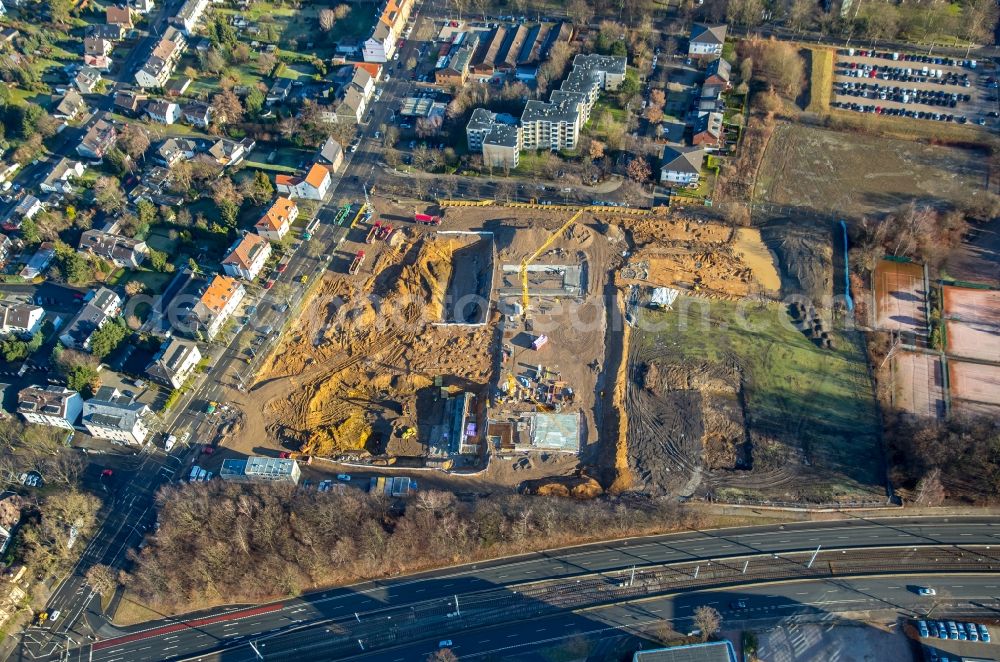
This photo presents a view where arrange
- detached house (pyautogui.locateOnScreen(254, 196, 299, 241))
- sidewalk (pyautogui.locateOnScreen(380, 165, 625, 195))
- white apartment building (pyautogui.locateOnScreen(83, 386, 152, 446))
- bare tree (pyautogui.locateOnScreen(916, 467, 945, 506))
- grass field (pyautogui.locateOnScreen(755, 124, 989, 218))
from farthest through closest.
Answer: sidewalk (pyautogui.locateOnScreen(380, 165, 625, 195))
grass field (pyautogui.locateOnScreen(755, 124, 989, 218))
detached house (pyautogui.locateOnScreen(254, 196, 299, 241))
white apartment building (pyautogui.locateOnScreen(83, 386, 152, 446))
bare tree (pyautogui.locateOnScreen(916, 467, 945, 506))

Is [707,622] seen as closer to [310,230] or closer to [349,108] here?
[310,230]

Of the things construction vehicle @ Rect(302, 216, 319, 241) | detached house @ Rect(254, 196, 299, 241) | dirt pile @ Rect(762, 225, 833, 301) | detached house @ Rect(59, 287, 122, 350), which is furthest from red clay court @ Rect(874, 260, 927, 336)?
detached house @ Rect(59, 287, 122, 350)

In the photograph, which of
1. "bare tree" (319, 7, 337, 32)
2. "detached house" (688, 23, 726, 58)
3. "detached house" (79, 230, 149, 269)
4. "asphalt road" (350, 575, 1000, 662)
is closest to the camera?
"asphalt road" (350, 575, 1000, 662)

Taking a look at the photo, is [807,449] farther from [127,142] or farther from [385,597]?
[127,142]

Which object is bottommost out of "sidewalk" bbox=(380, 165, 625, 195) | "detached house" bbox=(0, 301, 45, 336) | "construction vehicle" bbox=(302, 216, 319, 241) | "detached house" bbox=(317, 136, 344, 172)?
"detached house" bbox=(0, 301, 45, 336)

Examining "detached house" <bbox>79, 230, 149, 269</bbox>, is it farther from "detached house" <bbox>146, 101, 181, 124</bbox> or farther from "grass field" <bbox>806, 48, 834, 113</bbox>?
"grass field" <bbox>806, 48, 834, 113</bbox>

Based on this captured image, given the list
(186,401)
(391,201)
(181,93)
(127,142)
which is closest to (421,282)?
(391,201)

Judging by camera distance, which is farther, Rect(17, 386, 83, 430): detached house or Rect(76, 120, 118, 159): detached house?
Rect(76, 120, 118, 159): detached house

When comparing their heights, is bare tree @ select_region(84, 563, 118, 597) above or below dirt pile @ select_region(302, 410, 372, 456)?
below
